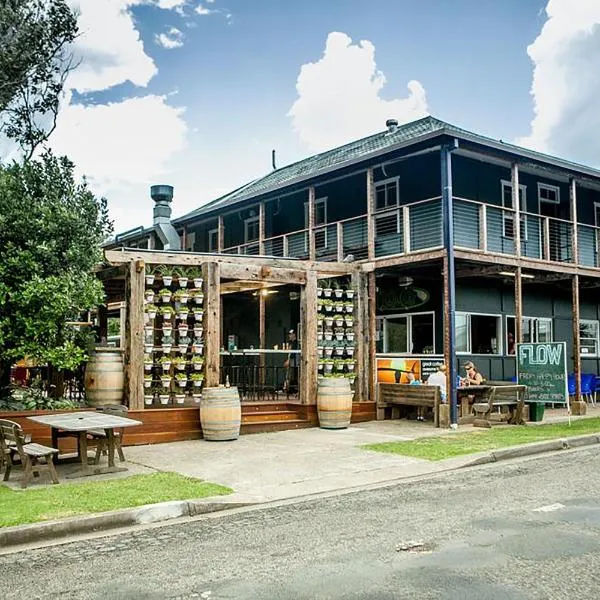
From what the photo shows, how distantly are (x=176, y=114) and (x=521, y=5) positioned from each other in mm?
13635

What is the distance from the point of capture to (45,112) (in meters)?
18.5

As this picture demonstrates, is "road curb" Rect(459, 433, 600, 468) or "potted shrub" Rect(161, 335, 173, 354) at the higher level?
"potted shrub" Rect(161, 335, 173, 354)

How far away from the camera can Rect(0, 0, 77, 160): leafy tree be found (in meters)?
15.4

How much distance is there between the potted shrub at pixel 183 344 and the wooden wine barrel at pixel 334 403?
9.37 ft

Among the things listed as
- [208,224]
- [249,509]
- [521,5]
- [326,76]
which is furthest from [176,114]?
[249,509]

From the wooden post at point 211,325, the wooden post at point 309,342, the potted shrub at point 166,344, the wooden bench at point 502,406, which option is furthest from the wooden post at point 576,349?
the potted shrub at point 166,344

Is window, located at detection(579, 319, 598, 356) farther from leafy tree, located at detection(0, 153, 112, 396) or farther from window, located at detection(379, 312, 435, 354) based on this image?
leafy tree, located at detection(0, 153, 112, 396)

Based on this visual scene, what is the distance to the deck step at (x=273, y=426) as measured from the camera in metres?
13.2

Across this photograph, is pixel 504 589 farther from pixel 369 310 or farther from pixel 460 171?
pixel 460 171

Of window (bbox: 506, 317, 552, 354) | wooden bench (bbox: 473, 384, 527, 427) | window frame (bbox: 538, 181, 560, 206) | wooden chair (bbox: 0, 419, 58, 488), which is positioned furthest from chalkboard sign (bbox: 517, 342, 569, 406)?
wooden chair (bbox: 0, 419, 58, 488)

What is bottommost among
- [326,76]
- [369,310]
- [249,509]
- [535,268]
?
[249,509]

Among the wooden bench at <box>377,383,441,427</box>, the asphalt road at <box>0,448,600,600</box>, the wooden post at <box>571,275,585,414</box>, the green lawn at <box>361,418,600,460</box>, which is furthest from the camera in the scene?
the wooden post at <box>571,275,585,414</box>

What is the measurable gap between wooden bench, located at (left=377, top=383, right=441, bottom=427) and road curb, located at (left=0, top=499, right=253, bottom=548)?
763 centimetres

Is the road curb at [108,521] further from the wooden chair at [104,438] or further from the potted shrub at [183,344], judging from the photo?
the potted shrub at [183,344]
